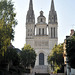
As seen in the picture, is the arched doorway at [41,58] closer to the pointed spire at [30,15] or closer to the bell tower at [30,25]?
the bell tower at [30,25]

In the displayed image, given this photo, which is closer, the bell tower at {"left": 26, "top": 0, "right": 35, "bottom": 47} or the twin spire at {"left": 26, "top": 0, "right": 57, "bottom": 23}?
the bell tower at {"left": 26, "top": 0, "right": 35, "bottom": 47}

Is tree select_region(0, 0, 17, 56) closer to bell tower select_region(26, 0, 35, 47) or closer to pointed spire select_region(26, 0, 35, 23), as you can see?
bell tower select_region(26, 0, 35, 47)

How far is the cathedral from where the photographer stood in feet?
278

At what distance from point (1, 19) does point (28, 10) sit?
6569 cm

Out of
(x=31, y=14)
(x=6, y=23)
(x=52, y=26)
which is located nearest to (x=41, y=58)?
(x=52, y=26)

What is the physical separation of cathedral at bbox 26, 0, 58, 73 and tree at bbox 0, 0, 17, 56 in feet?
187

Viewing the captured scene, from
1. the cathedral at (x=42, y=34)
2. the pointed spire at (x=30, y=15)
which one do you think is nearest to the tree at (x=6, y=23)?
the cathedral at (x=42, y=34)

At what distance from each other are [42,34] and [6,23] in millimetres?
62625

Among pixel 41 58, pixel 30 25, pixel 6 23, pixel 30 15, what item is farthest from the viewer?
pixel 30 15

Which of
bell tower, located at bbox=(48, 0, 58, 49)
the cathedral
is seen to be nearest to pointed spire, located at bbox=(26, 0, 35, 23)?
the cathedral

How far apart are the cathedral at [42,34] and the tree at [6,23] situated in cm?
5714

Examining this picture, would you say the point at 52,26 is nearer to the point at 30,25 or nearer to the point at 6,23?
the point at 30,25

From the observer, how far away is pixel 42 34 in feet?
289

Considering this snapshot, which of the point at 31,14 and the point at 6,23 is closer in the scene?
Result: the point at 6,23
